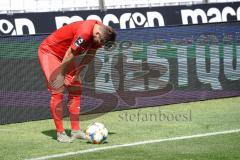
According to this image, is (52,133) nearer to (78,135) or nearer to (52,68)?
(78,135)

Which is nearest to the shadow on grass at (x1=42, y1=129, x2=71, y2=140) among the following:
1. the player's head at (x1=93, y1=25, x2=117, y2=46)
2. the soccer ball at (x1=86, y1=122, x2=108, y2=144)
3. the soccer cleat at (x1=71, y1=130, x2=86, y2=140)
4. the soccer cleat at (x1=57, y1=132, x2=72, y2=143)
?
the soccer cleat at (x1=71, y1=130, x2=86, y2=140)

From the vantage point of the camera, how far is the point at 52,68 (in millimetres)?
10828

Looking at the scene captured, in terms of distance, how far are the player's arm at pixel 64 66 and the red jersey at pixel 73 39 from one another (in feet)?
0.35

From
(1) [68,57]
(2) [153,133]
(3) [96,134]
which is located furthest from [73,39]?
(2) [153,133]

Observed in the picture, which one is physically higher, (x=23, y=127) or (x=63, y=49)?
(x=63, y=49)

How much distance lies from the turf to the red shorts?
92 centimetres

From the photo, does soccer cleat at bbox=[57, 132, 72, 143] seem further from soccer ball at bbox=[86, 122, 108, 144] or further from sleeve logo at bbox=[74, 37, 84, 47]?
sleeve logo at bbox=[74, 37, 84, 47]

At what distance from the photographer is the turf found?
9.80 meters

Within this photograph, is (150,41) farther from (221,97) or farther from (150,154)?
(150,154)

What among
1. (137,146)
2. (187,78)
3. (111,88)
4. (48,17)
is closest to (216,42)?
(187,78)

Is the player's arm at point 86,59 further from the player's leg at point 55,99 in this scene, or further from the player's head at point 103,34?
the player's head at point 103,34

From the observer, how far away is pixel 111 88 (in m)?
14.2

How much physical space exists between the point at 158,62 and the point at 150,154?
5.24 m

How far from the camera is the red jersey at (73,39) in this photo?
10.3m
